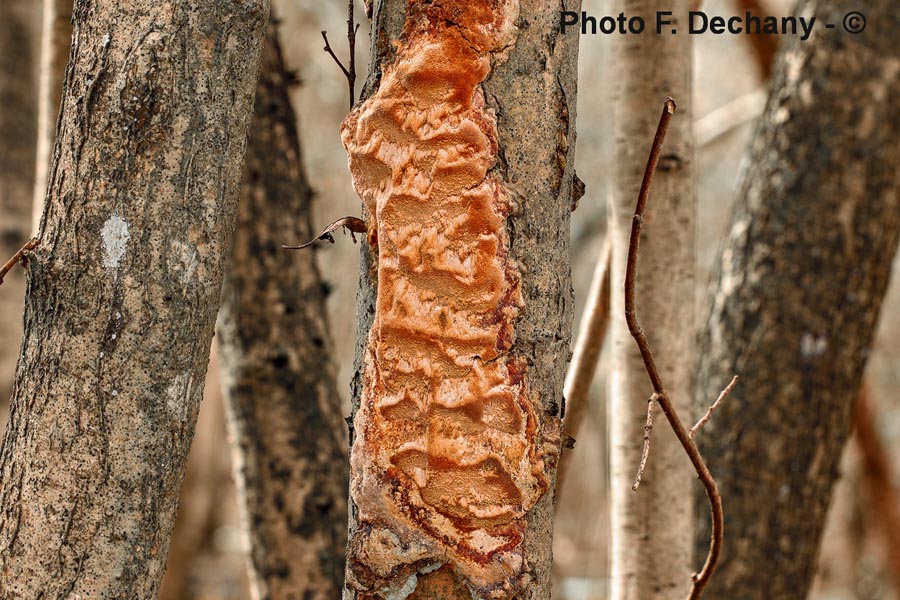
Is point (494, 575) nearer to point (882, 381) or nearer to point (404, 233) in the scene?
point (404, 233)

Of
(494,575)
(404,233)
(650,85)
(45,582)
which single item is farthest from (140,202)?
(650,85)

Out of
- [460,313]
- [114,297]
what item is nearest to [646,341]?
[460,313]

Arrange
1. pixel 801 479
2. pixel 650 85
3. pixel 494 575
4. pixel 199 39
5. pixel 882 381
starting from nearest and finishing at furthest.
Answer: pixel 494 575, pixel 199 39, pixel 650 85, pixel 801 479, pixel 882 381

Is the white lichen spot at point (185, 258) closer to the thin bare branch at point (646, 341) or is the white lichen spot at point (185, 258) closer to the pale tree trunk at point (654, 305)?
the thin bare branch at point (646, 341)

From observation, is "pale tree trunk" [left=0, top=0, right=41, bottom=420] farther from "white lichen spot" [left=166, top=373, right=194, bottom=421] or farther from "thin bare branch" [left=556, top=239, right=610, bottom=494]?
"white lichen spot" [left=166, top=373, right=194, bottom=421]

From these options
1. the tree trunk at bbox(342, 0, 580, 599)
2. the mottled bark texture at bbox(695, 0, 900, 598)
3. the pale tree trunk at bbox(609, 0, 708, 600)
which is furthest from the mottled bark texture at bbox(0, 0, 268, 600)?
the mottled bark texture at bbox(695, 0, 900, 598)

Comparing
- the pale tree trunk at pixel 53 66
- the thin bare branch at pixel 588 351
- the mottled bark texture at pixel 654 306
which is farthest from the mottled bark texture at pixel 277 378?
the mottled bark texture at pixel 654 306
